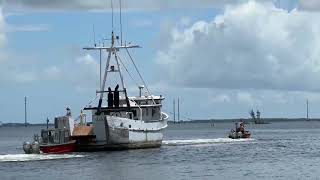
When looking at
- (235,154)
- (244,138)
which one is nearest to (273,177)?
(235,154)

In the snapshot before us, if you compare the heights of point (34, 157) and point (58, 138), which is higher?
point (58, 138)

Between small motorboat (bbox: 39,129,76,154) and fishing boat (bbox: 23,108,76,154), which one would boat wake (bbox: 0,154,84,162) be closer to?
fishing boat (bbox: 23,108,76,154)

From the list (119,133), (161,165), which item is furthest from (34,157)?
(161,165)

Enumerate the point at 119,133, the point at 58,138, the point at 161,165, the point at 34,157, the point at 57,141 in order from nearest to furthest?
the point at 161,165
the point at 34,157
the point at 57,141
the point at 58,138
the point at 119,133

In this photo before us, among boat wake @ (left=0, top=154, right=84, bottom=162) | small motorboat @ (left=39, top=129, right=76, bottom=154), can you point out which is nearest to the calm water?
boat wake @ (left=0, top=154, right=84, bottom=162)

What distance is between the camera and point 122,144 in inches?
3287

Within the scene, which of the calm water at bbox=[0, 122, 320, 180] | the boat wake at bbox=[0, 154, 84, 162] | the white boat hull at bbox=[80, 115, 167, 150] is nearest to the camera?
the calm water at bbox=[0, 122, 320, 180]

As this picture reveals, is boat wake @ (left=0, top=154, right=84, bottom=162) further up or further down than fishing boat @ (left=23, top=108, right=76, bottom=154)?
further down

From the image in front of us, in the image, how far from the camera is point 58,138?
8088 centimetres

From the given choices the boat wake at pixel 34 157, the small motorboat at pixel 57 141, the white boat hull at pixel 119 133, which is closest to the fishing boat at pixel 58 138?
Result: the small motorboat at pixel 57 141

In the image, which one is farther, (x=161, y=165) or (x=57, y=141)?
(x=57, y=141)

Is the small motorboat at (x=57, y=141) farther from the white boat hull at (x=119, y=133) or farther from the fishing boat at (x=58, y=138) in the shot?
the white boat hull at (x=119, y=133)

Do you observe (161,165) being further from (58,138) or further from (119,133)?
(58,138)

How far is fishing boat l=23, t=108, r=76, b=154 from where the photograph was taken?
79312mm
